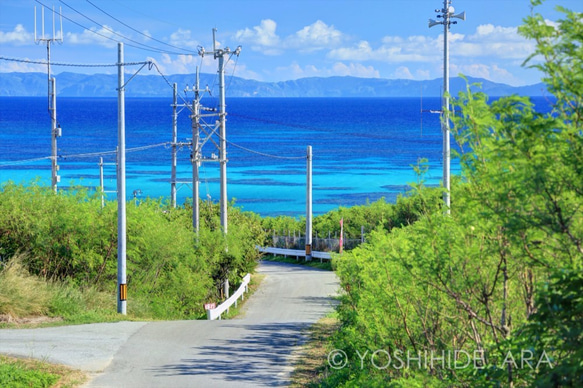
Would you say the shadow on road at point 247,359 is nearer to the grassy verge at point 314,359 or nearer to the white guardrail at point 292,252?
the grassy verge at point 314,359

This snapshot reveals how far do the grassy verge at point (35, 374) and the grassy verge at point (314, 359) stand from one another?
3.70 metres

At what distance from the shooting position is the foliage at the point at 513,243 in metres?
5.34

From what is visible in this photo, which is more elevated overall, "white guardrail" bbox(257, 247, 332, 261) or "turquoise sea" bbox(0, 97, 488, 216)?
"turquoise sea" bbox(0, 97, 488, 216)

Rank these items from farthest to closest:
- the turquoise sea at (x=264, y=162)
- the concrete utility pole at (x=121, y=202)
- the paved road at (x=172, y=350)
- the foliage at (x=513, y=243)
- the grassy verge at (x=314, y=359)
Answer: the turquoise sea at (x=264, y=162) < the concrete utility pole at (x=121, y=202) < the paved road at (x=172, y=350) < the grassy verge at (x=314, y=359) < the foliage at (x=513, y=243)

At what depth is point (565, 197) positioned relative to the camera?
5543 mm

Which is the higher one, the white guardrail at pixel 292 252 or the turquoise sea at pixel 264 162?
the turquoise sea at pixel 264 162

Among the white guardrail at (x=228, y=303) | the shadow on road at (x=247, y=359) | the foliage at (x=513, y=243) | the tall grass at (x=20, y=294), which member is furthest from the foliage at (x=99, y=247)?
the foliage at (x=513, y=243)

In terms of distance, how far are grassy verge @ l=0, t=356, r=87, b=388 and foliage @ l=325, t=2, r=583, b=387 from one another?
259 inches

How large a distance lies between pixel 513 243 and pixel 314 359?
10.1 meters

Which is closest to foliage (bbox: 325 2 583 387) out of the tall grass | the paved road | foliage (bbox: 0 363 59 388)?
the paved road

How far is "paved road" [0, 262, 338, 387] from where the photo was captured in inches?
549

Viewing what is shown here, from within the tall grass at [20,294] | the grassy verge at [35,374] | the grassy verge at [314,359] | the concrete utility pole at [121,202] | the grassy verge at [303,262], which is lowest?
the grassy verge at [303,262]

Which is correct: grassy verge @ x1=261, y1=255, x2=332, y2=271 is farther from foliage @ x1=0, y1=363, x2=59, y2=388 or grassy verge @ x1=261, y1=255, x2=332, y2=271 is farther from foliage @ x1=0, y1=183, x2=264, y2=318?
foliage @ x1=0, y1=363, x2=59, y2=388

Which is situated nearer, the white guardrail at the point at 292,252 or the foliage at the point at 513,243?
the foliage at the point at 513,243
